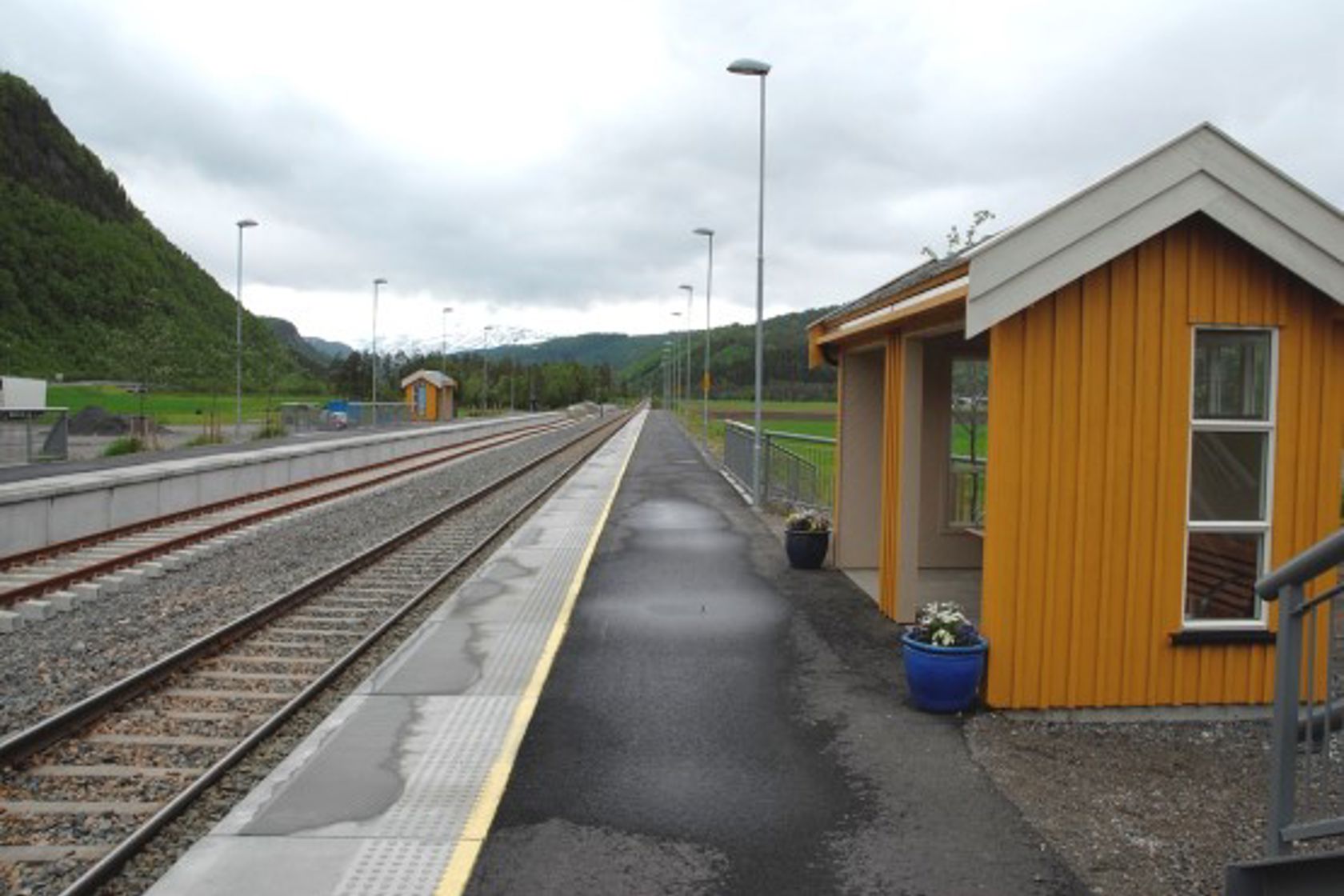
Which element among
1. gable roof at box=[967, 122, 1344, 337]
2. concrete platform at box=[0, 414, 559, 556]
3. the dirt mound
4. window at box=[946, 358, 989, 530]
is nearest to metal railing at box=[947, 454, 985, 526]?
window at box=[946, 358, 989, 530]

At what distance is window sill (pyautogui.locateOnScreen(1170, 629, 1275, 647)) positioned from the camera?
7293mm

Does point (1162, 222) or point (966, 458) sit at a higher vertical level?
point (1162, 222)

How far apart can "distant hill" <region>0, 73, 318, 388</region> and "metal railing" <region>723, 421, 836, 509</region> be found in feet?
189

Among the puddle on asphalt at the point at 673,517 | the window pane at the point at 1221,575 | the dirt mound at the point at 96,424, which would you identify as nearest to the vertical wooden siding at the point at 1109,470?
the window pane at the point at 1221,575

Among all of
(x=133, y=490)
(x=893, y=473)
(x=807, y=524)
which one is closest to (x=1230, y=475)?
(x=893, y=473)

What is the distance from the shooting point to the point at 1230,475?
764 centimetres

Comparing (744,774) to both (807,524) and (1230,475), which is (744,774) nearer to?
(1230,475)

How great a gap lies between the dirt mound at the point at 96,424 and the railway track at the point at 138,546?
17.0 m

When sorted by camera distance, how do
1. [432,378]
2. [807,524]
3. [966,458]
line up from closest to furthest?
[807,524] < [966,458] < [432,378]

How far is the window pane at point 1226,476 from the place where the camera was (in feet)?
24.9

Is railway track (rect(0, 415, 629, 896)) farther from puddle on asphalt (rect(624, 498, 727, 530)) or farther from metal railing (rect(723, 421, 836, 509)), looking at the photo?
metal railing (rect(723, 421, 836, 509))

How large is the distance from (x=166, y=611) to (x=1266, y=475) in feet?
32.8

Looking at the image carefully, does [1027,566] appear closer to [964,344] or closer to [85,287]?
[964,344]

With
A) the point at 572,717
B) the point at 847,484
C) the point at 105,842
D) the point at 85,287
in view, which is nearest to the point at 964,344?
the point at 847,484
